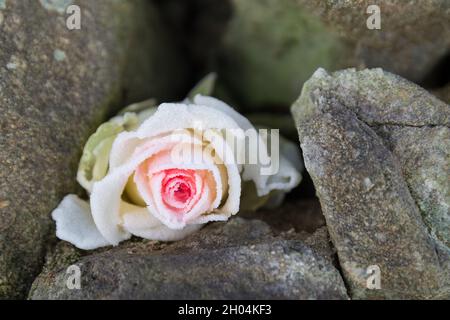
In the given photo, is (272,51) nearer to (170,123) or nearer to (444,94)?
(444,94)

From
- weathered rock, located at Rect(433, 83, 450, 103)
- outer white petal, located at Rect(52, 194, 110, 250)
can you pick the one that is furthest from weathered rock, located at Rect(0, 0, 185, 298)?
weathered rock, located at Rect(433, 83, 450, 103)

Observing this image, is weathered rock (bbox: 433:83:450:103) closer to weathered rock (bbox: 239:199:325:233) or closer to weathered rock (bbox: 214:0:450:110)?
weathered rock (bbox: 214:0:450:110)

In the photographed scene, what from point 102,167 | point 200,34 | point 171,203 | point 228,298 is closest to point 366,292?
point 228,298

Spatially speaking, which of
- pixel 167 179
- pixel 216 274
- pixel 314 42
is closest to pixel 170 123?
pixel 167 179

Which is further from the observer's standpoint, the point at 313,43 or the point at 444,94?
the point at 313,43

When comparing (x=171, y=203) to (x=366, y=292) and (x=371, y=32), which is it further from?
(x=371, y=32)

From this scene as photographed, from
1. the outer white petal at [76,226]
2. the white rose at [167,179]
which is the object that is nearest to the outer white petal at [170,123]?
the white rose at [167,179]
